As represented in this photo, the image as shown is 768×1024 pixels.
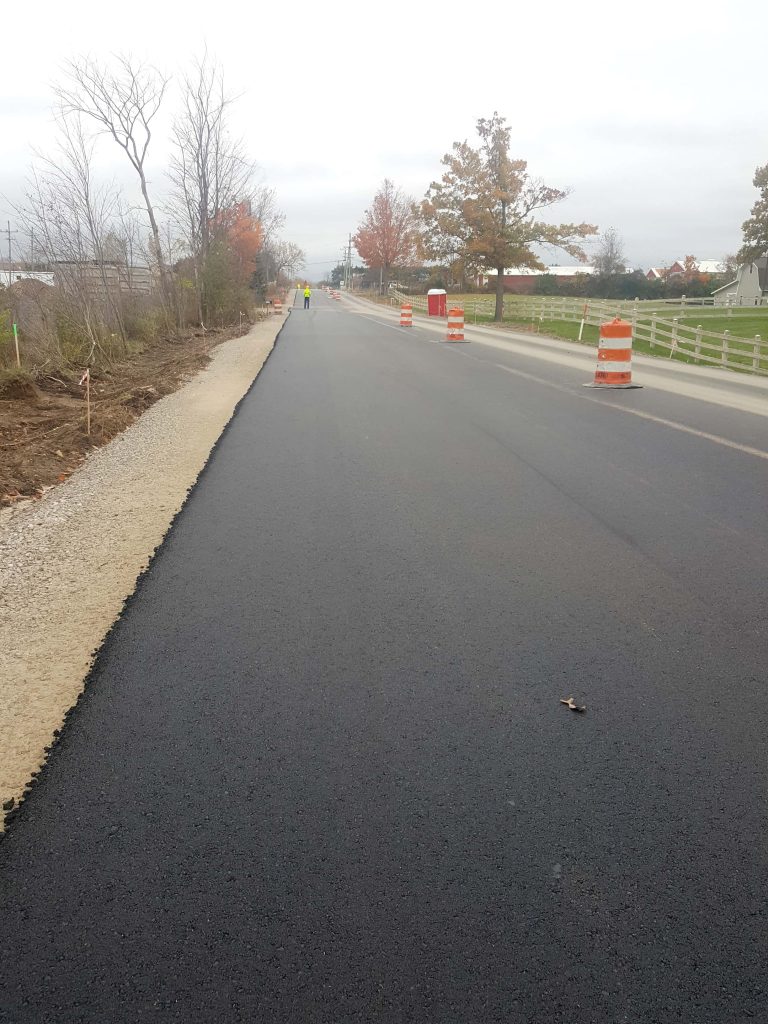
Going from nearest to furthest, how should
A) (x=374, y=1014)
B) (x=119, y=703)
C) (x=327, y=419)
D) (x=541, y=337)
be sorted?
1. (x=374, y=1014)
2. (x=119, y=703)
3. (x=327, y=419)
4. (x=541, y=337)

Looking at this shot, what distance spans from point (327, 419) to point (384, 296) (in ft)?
276

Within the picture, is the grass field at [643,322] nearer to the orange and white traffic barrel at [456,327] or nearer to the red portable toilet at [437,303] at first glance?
the red portable toilet at [437,303]

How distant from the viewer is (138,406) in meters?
12.3

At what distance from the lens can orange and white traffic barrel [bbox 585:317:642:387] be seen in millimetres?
14109

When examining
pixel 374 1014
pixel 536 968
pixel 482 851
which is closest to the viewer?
pixel 374 1014

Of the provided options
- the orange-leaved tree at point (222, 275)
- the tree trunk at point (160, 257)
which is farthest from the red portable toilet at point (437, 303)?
the tree trunk at point (160, 257)

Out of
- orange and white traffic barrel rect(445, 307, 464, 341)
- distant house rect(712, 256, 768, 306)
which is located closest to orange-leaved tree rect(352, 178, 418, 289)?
distant house rect(712, 256, 768, 306)

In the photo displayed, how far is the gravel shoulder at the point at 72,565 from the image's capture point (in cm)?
334

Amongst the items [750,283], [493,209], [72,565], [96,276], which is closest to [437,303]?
[493,209]

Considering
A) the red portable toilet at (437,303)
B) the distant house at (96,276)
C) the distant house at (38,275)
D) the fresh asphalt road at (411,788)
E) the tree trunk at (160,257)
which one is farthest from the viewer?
the red portable toilet at (437,303)

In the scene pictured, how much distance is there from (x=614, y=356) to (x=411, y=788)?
12775 millimetres

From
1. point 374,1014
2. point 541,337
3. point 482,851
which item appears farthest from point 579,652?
point 541,337

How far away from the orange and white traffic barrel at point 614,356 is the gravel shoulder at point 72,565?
7432mm

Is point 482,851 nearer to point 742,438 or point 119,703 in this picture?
point 119,703
